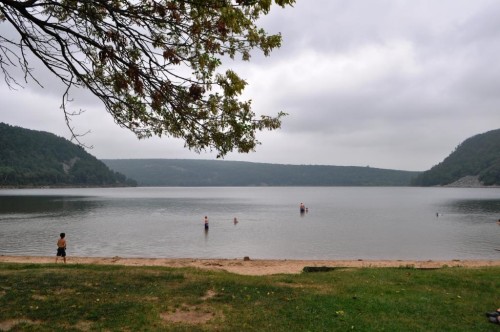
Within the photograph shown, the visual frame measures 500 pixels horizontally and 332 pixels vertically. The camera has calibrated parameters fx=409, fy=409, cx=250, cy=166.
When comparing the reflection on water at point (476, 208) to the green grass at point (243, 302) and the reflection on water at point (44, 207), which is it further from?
the reflection on water at point (44, 207)

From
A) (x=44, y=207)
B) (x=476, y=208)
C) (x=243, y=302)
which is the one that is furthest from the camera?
(x=476, y=208)

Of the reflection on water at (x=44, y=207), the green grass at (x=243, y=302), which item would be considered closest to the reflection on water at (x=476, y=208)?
the green grass at (x=243, y=302)

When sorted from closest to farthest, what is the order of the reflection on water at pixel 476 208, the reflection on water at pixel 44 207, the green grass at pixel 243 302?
the green grass at pixel 243 302, the reflection on water at pixel 44 207, the reflection on water at pixel 476 208

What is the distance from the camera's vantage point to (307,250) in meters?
37.3

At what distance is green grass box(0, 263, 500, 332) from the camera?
9.92m

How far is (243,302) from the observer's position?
1190cm

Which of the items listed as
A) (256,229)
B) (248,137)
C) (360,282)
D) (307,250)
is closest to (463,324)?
(360,282)

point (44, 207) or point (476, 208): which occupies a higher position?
point (44, 207)

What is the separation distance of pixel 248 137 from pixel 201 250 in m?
28.8

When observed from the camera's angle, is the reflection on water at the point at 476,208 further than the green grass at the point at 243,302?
Yes

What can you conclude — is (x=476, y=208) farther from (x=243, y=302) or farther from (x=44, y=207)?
(x=44, y=207)

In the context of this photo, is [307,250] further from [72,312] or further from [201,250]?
[72,312]

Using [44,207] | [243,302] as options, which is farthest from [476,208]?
[44,207]

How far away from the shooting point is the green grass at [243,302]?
391 inches
